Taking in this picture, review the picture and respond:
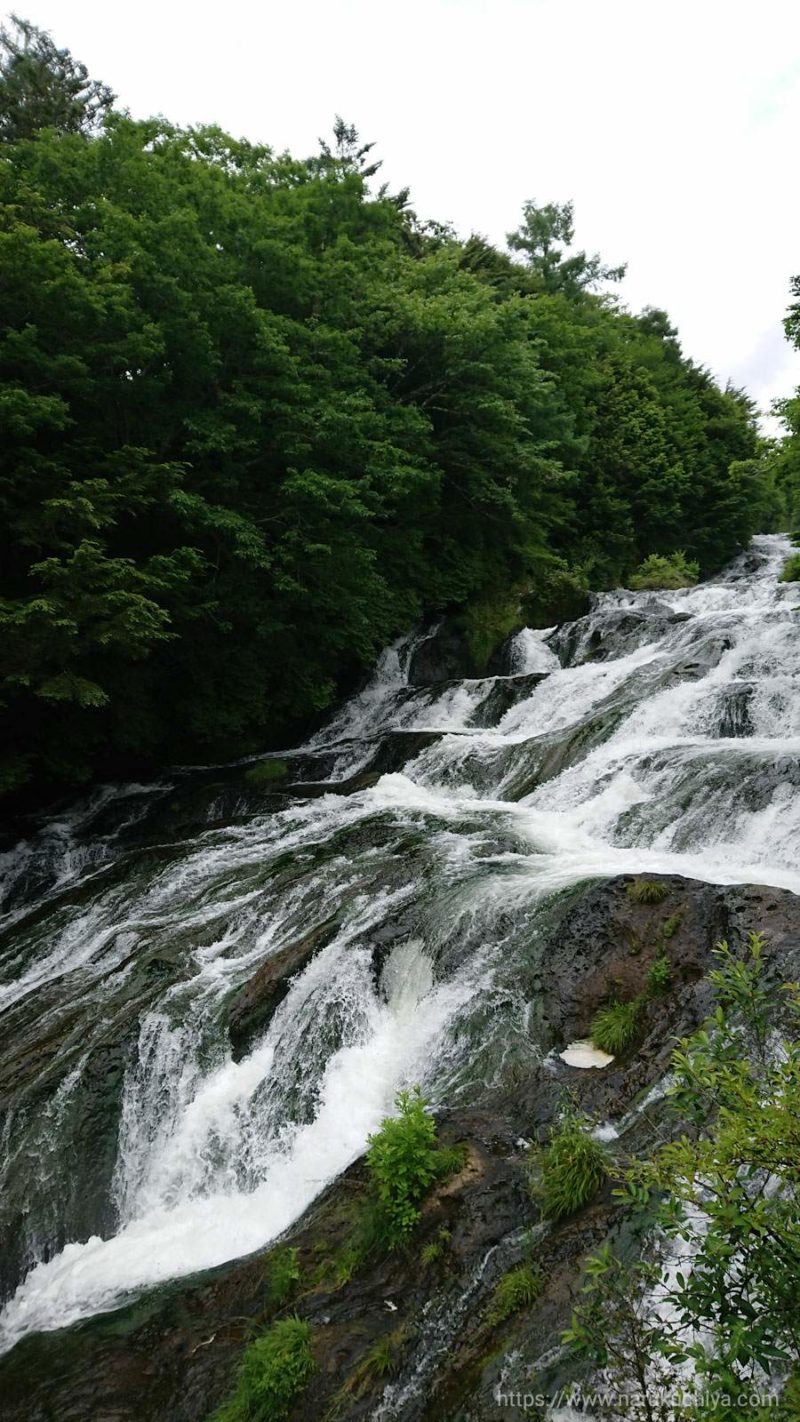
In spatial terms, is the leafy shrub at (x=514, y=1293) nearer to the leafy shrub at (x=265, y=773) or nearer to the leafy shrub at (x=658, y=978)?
the leafy shrub at (x=658, y=978)

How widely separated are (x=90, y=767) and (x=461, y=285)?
16.3 metres

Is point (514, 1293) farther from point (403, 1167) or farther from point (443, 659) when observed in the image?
point (443, 659)

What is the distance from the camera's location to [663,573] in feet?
84.2

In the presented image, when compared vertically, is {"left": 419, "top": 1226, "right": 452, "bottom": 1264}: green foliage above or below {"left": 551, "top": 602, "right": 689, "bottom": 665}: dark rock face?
below

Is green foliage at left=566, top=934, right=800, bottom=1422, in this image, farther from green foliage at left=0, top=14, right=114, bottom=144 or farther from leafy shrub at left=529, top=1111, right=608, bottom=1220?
green foliage at left=0, top=14, right=114, bottom=144

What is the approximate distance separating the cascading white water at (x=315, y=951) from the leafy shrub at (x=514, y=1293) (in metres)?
1.40

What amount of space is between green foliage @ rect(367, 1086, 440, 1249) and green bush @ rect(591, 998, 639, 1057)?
49.3 inches

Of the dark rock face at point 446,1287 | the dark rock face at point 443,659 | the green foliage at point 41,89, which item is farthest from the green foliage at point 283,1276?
the green foliage at point 41,89

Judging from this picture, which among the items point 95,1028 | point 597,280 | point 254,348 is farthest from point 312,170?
point 597,280

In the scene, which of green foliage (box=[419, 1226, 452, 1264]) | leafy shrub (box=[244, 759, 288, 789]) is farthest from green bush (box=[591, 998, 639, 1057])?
leafy shrub (box=[244, 759, 288, 789])

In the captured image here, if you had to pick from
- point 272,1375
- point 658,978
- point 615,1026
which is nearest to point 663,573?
point 658,978

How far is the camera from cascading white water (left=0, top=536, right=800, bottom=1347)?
4.96 m

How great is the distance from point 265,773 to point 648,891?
958cm

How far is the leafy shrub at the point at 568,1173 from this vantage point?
11.9ft
